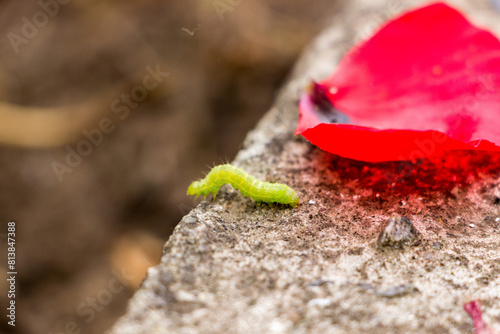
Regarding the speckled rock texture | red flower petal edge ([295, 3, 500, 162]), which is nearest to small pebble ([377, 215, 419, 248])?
the speckled rock texture

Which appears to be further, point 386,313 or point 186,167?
point 186,167

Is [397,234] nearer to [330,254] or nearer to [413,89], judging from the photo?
[330,254]

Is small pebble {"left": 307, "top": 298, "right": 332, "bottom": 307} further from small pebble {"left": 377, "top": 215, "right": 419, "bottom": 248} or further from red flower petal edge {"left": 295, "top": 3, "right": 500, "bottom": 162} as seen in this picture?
red flower petal edge {"left": 295, "top": 3, "right": 500, "bottom": 162}

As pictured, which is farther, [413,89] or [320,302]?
[413,89]

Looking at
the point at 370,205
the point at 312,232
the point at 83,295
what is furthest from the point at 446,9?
the point at 83,295

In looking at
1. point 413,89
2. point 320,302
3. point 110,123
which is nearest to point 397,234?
point 320,302

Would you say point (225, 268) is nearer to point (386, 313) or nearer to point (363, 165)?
point (386, 313)

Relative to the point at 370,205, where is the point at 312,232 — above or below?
below
